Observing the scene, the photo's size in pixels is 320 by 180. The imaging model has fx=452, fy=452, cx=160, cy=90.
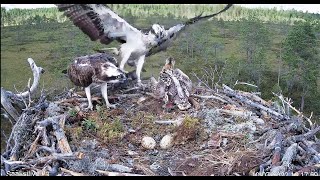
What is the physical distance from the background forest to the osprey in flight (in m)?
10.0

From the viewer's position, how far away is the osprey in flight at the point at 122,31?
6.16 meters

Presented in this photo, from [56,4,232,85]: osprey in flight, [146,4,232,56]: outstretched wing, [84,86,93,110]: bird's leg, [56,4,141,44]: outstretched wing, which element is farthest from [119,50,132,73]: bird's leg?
[84,86,93,110]: bird's leg

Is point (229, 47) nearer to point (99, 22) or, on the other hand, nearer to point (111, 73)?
point (99, 22)

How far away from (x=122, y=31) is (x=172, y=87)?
44.6 inches

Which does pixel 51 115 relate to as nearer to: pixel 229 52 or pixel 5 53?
pixel 5 53

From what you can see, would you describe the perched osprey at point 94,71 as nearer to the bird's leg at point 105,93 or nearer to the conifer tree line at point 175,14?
the bird's leg at point 105,93

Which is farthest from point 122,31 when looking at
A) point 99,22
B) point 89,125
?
point 89,125

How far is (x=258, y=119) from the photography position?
6258mm

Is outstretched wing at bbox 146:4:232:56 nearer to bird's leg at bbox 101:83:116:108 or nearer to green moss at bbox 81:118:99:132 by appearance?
bird's leg at bbox 101:83:116:108

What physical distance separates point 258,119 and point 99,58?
2.34 m

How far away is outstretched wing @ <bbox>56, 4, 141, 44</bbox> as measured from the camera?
6.12 metres

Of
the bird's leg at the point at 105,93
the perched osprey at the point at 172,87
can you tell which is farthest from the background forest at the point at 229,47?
the perched osprey at the point at 172,87

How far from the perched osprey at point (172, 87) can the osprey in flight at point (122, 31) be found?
0.48 m

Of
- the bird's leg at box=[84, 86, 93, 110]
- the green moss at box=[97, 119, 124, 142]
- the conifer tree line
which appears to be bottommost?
the conifer tree line
